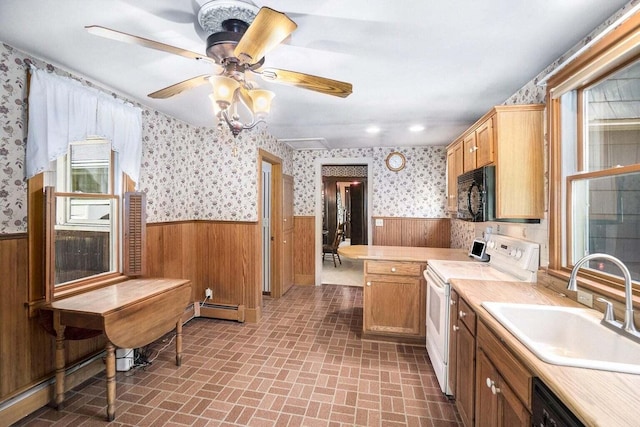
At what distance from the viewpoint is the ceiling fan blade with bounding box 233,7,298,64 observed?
1.03m

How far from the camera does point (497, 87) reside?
2.27 m

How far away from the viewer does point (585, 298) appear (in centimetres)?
147

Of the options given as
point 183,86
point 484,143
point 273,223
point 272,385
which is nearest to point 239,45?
point 183,86

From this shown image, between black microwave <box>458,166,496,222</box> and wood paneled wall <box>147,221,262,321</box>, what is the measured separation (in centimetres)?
226

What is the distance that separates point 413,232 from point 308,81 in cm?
353

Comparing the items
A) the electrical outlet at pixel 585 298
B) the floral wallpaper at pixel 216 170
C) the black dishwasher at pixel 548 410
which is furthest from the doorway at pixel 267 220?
the black dishwasher at pixel 548 410

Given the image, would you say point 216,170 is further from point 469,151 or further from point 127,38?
point 469,151

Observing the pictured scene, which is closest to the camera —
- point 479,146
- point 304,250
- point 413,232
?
point 479,146

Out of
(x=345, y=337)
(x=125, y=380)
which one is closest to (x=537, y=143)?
(x=345, y=337)

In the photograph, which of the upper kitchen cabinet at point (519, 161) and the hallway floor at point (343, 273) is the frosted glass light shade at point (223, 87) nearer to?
the upper kitchen cabinet at point (519, 161)

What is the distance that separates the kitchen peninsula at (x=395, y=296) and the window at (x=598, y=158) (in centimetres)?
112

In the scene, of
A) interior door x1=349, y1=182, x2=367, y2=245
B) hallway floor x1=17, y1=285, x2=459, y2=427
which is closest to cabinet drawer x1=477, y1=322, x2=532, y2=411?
hallway floor x1=17, y1=285, x2=459, y2=427

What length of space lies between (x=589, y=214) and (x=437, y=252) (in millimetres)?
1604

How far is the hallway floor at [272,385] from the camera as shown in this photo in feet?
6.08
